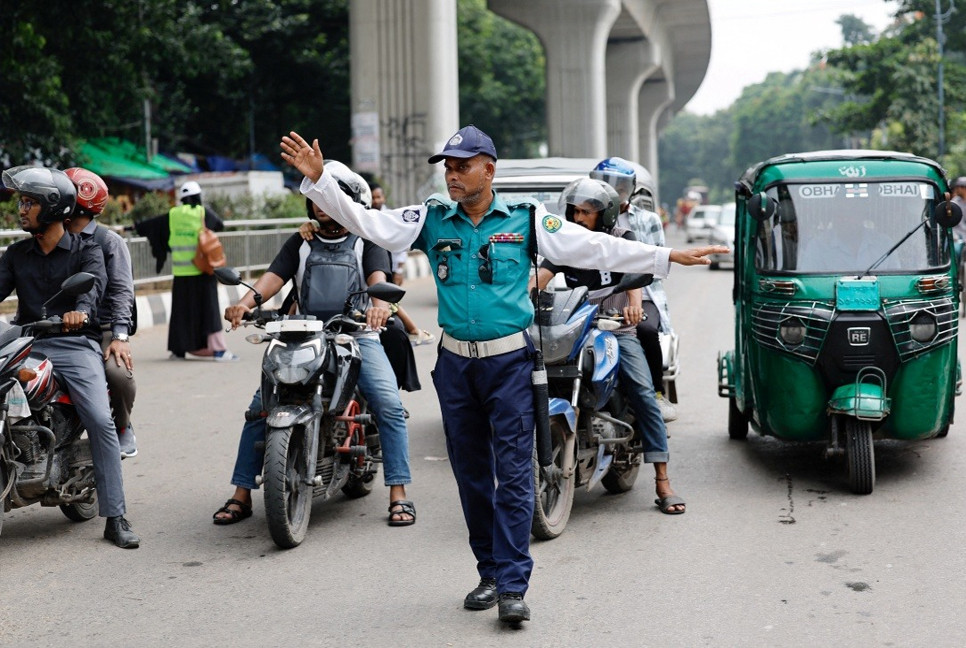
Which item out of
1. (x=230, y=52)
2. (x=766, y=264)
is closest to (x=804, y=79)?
(x=230, y=52)

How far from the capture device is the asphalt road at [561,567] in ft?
15.7

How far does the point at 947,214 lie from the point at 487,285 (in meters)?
3.37

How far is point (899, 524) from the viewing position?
643 cm

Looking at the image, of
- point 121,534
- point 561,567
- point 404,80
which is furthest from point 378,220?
point 404,80

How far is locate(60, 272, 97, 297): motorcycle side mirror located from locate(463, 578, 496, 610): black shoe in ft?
6.64

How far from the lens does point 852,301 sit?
7199mm

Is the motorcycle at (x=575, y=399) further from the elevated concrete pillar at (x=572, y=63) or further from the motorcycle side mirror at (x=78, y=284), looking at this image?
the elevated concrete pillar at (x=572, y=63)

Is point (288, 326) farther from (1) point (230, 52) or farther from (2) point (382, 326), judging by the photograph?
(1) point (230, 52)

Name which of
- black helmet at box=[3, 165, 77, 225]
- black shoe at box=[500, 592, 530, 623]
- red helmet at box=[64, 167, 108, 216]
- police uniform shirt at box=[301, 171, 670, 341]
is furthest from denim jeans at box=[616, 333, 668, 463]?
black helmet at box=[3, 165, 77, 225]

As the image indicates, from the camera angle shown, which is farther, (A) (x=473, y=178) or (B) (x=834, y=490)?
(B) (x=834, y=490)

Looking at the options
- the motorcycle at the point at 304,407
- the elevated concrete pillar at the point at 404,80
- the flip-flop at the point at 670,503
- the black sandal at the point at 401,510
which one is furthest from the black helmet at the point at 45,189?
the elevated concrete pillar at the point at 404,80

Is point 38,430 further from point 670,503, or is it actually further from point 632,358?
point 670,503

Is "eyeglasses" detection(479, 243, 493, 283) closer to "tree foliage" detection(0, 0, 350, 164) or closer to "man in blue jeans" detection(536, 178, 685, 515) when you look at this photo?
"man in blue jeans" detection(536, 178, 685, 515)

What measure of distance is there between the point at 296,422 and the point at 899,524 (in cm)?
282
